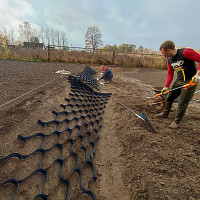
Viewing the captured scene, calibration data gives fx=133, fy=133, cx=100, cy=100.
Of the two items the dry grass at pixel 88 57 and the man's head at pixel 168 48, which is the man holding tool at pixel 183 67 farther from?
the dry grass at pixel 88 57

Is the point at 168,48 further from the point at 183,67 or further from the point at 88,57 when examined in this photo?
the point at 88,57

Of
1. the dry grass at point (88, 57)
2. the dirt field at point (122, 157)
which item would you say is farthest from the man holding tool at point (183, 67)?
the dry grass at point (88, 57)

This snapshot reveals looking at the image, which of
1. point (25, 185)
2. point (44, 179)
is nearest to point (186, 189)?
point (44, 179)

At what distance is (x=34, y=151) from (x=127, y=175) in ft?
3.98

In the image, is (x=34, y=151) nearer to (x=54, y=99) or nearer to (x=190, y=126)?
(x=54, y=99)

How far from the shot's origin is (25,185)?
1290mm

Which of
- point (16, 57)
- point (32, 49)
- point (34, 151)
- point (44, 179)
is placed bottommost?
point (44, 179)

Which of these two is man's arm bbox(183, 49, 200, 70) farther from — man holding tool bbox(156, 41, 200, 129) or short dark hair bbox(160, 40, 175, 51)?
short dark hair bbox(160, 40, 175, 51)

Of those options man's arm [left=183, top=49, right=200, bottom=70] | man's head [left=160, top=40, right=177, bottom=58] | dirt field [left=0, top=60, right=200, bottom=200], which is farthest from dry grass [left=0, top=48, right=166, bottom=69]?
man's arm [left=183, top=49, right=200, bottom=70]

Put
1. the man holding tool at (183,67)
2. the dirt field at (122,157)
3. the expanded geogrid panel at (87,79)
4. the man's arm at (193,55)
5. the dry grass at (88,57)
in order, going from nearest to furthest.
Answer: the dirt field at (122,157)
the man's arm at (193,55)
the man holding tool at (183,67)
the expanded geogrid panel at (87,79)
the dry grass at (88,57)

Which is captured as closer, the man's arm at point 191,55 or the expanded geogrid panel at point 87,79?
the man's arm at point 191,55

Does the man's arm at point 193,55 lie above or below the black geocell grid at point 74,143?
above

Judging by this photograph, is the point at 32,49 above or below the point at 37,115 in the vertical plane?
above

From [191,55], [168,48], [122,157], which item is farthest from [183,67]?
[122,157]
